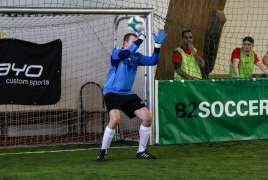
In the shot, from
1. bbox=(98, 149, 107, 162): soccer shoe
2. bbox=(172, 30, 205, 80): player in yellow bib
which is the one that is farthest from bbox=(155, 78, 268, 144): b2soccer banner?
bbox=(98, 149, 107, 162): soccer shoe

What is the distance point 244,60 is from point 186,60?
1242 mm

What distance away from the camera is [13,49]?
457 inches

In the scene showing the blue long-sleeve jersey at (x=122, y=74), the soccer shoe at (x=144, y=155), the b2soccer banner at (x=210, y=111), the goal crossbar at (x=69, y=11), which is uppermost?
the goal crossbar at (x=69, y=11)

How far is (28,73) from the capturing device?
11664 mm

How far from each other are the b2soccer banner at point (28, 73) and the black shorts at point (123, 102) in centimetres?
221

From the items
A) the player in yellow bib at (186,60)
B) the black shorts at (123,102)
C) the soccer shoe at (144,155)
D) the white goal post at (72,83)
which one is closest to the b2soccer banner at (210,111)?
the player in yellow bib at (186,60)

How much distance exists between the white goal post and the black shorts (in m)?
2.04

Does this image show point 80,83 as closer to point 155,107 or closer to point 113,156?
point 155,107

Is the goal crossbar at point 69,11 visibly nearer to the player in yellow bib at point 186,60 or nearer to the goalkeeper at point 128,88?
the player in yellow bib at point 186,60

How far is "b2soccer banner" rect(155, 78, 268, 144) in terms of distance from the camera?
11.5 metres

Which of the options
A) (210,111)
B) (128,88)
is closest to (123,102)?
(128,88)

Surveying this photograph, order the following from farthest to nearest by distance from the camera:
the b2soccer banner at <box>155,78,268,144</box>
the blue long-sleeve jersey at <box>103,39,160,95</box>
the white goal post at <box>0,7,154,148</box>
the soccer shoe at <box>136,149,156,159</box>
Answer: the white goal post at <box>0,7,154,148</box>, the b2soccer banner at <box>155,78,268,144</box>, the blue long-sleeve jersey at <box>103,39,160,95</box>, the soccer shoe at <box>136,149,156,159</box>

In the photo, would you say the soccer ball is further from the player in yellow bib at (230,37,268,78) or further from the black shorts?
the player in yellow bib at (230,37,268,78)

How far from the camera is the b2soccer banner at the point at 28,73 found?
456 inches
